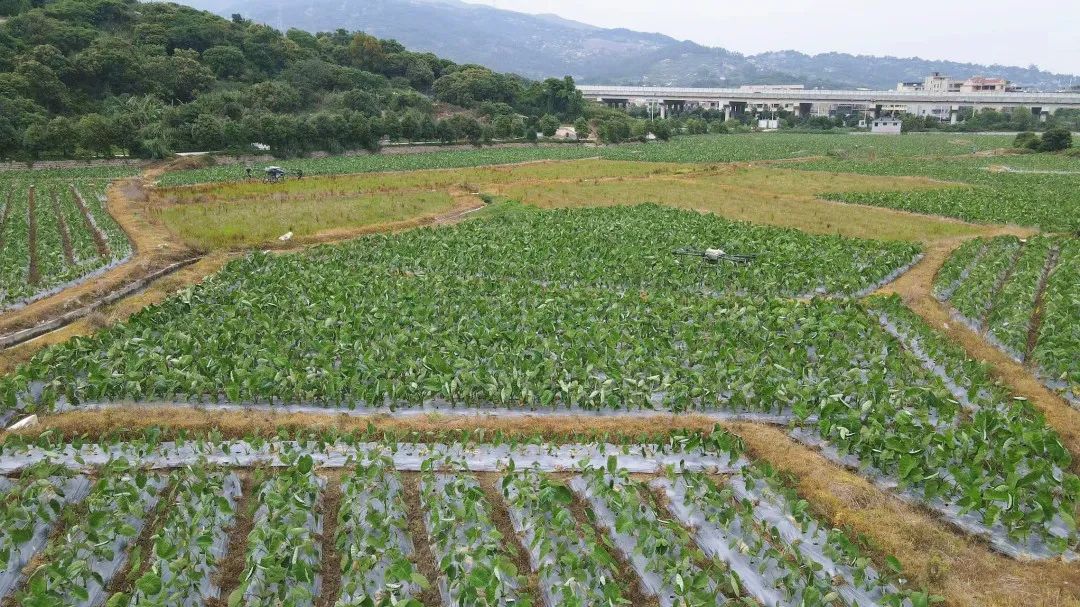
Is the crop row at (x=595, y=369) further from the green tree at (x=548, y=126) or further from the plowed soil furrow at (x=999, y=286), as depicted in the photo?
the green tree at (x=548, y=126)

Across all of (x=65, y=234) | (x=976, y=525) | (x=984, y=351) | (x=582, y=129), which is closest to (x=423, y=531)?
(x=976, y=525)

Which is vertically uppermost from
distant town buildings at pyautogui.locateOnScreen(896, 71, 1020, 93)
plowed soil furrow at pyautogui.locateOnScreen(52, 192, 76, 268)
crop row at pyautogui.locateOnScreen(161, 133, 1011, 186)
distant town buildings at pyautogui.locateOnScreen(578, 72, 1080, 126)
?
distant town buildings at pyautogui.locateOnScreen(896, 71, 1020, 93)

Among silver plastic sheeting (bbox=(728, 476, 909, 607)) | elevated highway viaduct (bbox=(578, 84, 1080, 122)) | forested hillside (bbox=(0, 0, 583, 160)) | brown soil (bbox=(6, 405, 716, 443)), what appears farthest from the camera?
elevated highway viaduct (bbox=(578, 84, 1080, 122))

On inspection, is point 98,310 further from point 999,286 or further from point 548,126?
point 548,126

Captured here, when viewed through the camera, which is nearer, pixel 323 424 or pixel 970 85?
pixel 323 424

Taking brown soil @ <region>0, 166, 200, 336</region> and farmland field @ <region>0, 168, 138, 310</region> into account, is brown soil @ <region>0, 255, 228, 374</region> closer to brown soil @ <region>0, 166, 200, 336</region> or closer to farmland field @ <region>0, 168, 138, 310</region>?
brown soil @ <region>0, 166, 200, 336</region>

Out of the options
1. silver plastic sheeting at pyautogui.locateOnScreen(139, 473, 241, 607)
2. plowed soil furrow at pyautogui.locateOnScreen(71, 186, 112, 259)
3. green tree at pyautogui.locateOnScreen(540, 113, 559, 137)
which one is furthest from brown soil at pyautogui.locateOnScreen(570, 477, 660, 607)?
green tree at pyautogui.locateOnScreen(540, 113, 559, 137)
